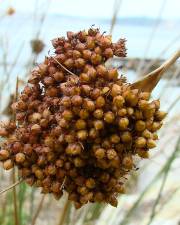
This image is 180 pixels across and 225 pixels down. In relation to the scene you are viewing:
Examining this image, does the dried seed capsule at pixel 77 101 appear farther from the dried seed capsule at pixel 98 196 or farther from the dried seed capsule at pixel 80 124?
the dried seed capsule at pixel 98 196

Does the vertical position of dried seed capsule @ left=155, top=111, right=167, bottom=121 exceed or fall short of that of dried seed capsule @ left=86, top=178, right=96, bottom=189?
it exceeds it

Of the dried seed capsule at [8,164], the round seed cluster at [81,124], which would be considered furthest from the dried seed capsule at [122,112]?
the dried seed capsule at [8,164]

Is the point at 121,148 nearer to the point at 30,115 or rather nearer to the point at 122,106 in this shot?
the point at 122,106

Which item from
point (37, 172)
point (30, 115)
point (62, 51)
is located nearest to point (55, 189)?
point (37, 172)

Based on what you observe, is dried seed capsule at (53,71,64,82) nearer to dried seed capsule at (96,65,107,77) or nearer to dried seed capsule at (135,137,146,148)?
dried seed capsule at (96,65,107,77)

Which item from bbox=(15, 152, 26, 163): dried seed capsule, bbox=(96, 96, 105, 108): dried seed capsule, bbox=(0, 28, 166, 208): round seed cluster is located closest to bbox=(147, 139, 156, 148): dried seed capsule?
bbox=(0, 28, 166, 208): round seed cluster

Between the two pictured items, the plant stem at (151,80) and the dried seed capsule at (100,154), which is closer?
the dried seed capsule at (100,154)

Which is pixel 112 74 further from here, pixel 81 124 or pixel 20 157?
pixel 20 157

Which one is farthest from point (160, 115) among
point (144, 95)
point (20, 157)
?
point (20, 157)
